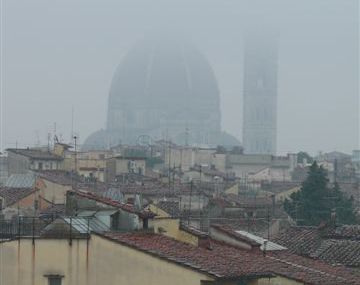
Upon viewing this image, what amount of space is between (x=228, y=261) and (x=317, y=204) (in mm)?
32351

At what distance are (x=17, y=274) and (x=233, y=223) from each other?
64.0 ft

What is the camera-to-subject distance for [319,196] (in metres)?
47.3

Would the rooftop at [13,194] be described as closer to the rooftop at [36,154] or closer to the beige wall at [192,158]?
the rooftop at [36,154]

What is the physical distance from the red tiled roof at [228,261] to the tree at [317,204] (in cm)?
2369

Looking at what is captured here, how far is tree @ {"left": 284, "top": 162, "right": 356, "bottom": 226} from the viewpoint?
43.4 meters

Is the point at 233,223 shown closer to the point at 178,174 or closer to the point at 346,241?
the point at 346,241

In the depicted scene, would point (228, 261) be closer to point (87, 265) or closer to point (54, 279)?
point (87, 265)

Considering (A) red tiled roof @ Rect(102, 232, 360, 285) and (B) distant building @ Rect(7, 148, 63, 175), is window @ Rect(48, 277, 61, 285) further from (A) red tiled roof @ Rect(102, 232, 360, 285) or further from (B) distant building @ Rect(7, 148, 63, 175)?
(B) distant building @ Rect(7, 148, 63, 175)

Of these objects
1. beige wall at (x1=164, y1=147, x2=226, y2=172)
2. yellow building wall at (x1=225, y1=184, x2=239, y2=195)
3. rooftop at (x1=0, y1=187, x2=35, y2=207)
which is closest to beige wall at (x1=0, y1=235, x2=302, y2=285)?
rooftop at (x1=0, y1=187, x2=35, y2=207)

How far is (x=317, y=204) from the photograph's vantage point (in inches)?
1836

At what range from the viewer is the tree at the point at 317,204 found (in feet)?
142

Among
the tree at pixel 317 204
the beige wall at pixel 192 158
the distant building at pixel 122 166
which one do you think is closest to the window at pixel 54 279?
the tree at pixel 317 204

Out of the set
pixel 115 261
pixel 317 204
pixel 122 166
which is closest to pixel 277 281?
pixel 115 261

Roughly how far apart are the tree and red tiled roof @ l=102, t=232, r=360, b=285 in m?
23.7
